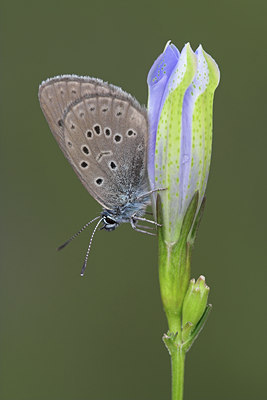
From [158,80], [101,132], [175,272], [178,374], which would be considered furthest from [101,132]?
[178,374]

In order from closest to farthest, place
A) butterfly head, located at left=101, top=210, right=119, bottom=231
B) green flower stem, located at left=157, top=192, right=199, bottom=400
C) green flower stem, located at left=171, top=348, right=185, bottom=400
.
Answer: green flower stem, located at left=171, top=348, right=185, bottom=400 < green flower stem, located at left=157, top=192, right=199, bottom=400 < butterfly head, located at left=101, top=210, right=119, bottom=231

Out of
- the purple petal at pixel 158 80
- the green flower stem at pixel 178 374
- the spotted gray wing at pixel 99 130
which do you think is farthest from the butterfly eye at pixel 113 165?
the green flower stem at pixel 178 374

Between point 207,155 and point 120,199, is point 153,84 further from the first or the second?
point 120,199

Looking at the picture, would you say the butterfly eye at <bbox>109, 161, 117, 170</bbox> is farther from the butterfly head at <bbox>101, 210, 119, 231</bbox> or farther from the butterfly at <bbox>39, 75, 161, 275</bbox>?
the butterfly head at <bbox>101, 210, 119, 231</bbox>

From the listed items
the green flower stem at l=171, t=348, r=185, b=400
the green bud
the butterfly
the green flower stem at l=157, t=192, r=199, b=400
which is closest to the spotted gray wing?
the butterfly

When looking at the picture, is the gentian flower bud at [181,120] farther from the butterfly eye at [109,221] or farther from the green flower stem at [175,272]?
the butterfly eye at [109,221]

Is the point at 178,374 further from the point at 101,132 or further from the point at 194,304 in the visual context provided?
the point at 101,132
